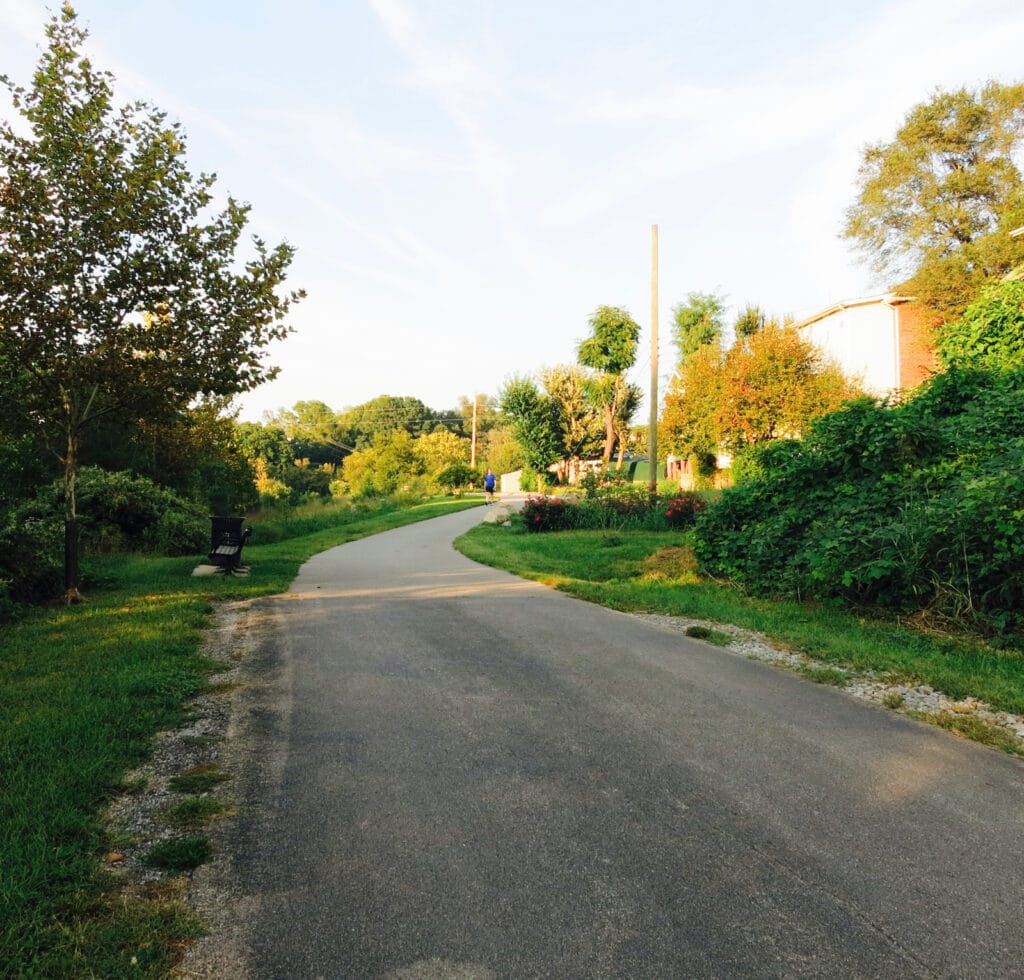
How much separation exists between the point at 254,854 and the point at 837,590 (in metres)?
7.66

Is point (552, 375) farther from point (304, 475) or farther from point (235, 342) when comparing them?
point (235, 342)

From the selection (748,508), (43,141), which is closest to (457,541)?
(748,508)

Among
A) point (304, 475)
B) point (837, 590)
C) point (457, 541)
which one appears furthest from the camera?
point (304, 475)

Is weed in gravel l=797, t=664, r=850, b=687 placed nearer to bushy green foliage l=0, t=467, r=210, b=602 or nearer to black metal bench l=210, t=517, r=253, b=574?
black metal bench l=210, t=517, r=253, b=574

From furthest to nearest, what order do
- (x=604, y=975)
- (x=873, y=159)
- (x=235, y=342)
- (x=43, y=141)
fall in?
(x=873, y=159), (x=235, y=342), (x=43, y=141), (x=604, y=975)

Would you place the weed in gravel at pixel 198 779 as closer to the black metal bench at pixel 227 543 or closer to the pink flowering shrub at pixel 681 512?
the black metal bench at pixel 227 543

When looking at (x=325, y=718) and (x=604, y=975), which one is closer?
(x=604, y=975)

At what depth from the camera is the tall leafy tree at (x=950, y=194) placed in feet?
84.8

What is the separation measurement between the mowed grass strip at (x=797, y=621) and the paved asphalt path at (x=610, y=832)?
980 mm

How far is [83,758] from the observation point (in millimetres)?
3736

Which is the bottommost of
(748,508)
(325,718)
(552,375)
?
(325,718)

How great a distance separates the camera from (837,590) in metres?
8.44

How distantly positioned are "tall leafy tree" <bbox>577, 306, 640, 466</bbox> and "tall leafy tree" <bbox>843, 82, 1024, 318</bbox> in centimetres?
1760

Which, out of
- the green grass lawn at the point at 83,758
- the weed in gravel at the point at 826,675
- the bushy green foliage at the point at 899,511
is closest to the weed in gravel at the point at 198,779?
the green grass lawn at the point at 83,758
